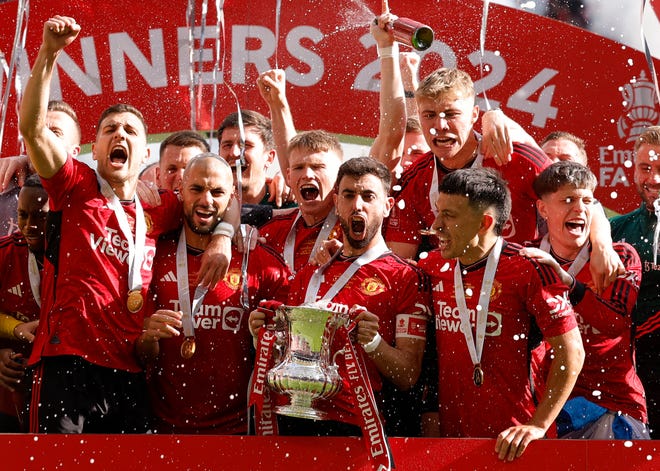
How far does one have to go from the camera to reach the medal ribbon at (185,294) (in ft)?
14.2

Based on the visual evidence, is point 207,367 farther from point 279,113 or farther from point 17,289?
point 279,113

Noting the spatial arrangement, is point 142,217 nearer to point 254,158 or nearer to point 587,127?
point 254,158

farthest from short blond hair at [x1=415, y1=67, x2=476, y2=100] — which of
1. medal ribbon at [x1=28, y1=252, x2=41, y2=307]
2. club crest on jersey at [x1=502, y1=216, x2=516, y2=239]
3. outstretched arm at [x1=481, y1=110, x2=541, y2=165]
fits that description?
medal ribbon at [x1=28, y1=252, x2=41, y2=307]

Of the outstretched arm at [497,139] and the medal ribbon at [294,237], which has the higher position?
the outstretched arm at [497,139]

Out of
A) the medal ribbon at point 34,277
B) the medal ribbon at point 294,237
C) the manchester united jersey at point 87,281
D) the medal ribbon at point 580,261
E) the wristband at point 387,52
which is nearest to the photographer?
the manchester united jersey at point 87,281

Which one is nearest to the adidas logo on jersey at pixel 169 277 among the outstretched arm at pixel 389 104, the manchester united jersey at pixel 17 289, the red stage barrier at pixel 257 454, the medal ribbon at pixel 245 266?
the medal ribbon at pixel 245 266

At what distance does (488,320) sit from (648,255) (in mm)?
1488

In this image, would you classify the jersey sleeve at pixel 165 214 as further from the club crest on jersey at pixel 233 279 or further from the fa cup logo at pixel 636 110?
the fa cup logo at pixel 636 110

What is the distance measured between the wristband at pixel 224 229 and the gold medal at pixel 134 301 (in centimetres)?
44

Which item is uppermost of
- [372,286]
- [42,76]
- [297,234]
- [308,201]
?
[42,76]

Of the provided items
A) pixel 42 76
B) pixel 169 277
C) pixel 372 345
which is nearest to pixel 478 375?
pixel 372 345

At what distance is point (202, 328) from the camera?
4.38m

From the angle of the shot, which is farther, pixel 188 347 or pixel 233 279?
pixel 233 279

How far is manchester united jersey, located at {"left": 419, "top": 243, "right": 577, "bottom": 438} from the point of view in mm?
3965
